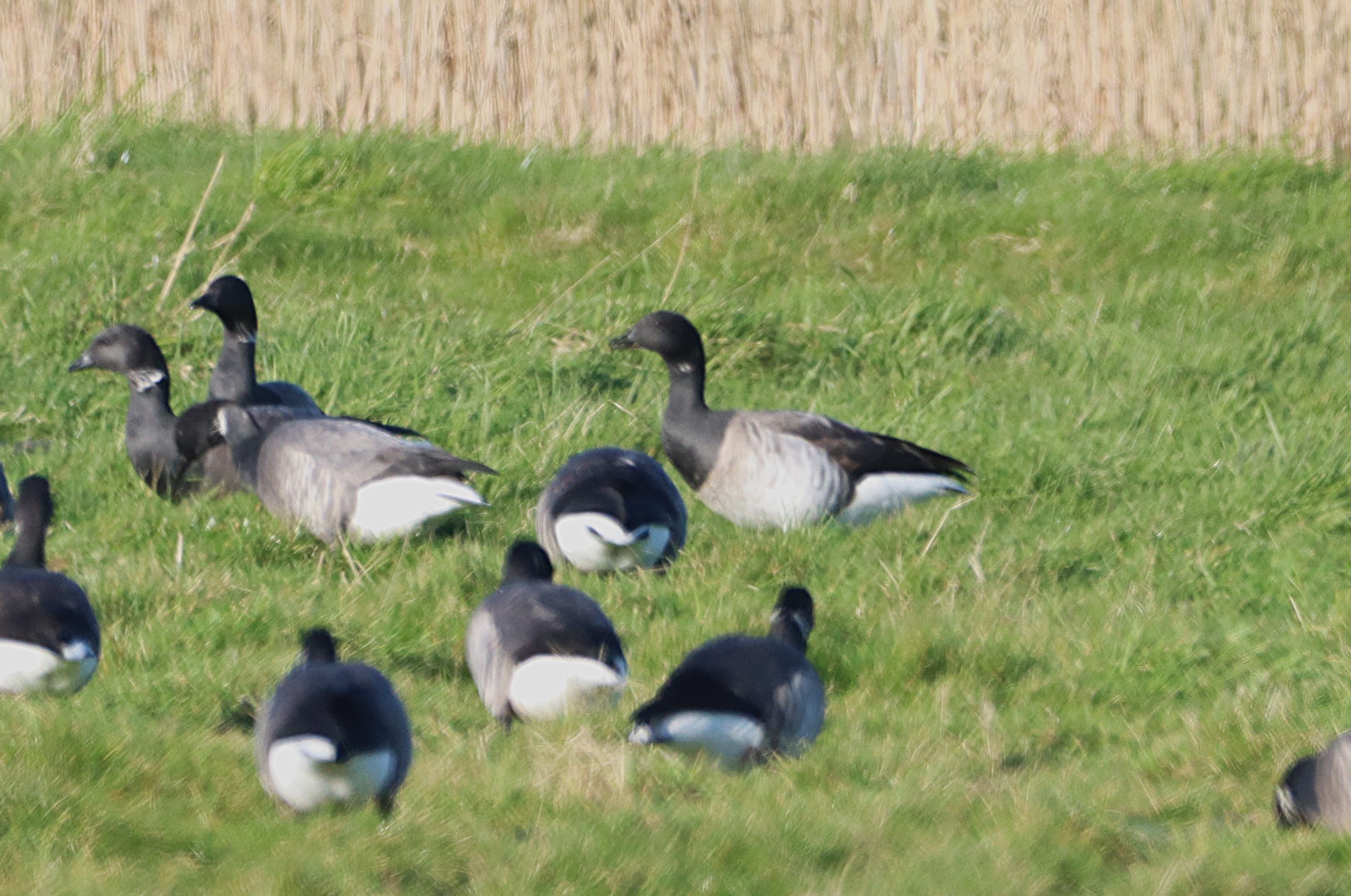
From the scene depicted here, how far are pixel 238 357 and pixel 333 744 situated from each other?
4981mm

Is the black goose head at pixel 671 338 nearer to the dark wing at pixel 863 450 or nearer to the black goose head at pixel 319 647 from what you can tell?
the dark wing at pixel 863 450

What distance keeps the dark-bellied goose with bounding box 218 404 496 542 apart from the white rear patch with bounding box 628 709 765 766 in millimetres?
2600

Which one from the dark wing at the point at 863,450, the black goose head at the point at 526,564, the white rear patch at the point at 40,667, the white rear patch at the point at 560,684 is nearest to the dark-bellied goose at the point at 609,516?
the black goose head at the point at 526,564

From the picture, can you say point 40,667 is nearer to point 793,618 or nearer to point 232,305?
point 793,618

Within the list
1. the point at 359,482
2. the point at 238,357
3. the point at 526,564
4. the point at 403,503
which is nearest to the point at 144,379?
the point at 238,357

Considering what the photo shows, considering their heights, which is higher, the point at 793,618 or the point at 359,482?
the point at 793,618

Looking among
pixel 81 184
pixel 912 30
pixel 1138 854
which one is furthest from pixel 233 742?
pixel 912 30

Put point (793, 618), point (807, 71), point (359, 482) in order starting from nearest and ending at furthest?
point (793, 618)
point (359, 482)
point (807, 71)

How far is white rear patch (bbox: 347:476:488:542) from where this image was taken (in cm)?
695

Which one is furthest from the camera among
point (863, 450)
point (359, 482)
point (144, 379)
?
point (144, 379)

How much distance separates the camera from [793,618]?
17.3 ft

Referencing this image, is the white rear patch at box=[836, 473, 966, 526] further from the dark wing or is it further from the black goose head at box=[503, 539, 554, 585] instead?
the black goose head at box=[503, 539, 554, 585]

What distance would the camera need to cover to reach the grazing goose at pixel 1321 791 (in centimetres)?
419

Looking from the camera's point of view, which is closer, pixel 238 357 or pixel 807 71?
pixel 238 357
